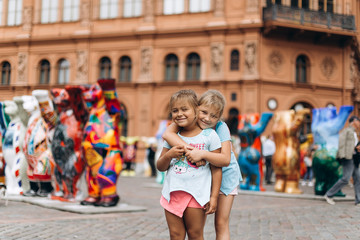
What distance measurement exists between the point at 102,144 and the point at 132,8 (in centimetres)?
2360

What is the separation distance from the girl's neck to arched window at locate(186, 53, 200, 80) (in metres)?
26.3

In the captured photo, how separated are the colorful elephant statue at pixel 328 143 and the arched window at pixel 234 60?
16740 mm

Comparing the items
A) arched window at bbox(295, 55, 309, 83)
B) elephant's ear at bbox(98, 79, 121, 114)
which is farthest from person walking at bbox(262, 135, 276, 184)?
arched window at bbox(295, 55, 309, 83)

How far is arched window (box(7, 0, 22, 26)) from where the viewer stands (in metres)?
33.8

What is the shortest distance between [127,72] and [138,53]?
157 cm

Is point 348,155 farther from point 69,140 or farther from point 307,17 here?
point 307,17

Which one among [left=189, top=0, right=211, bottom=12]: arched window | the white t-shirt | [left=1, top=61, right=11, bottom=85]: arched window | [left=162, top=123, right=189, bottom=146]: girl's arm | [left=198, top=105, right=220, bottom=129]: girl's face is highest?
[left=189, top=0, right=211, bottom=12]: arched window

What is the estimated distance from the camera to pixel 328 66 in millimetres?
30141

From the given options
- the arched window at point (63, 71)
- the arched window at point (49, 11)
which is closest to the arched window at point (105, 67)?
the arched window at point (63, 71)

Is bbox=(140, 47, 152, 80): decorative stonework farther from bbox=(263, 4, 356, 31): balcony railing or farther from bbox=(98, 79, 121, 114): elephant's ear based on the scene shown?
bbox=(98, 79, 121, 114): elephant's ear

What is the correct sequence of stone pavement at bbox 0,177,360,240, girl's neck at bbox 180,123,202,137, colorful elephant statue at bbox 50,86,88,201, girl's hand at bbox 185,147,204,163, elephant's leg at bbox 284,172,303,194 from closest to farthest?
girl's hand at bbox 185,147,204,163
girl's neck at bbox 180,123,202,137
stone pavement at bbox 0,177,360,240
colorful elephant statue at bbox 50,86,88,201
elephant's leg at bbox 284,172,303,194

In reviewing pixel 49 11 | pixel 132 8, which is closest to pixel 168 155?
pixel 132 8

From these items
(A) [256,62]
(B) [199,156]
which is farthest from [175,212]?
(A) [256,62]

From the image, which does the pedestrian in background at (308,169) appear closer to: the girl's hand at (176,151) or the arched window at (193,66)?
the arched window at (193,66)
